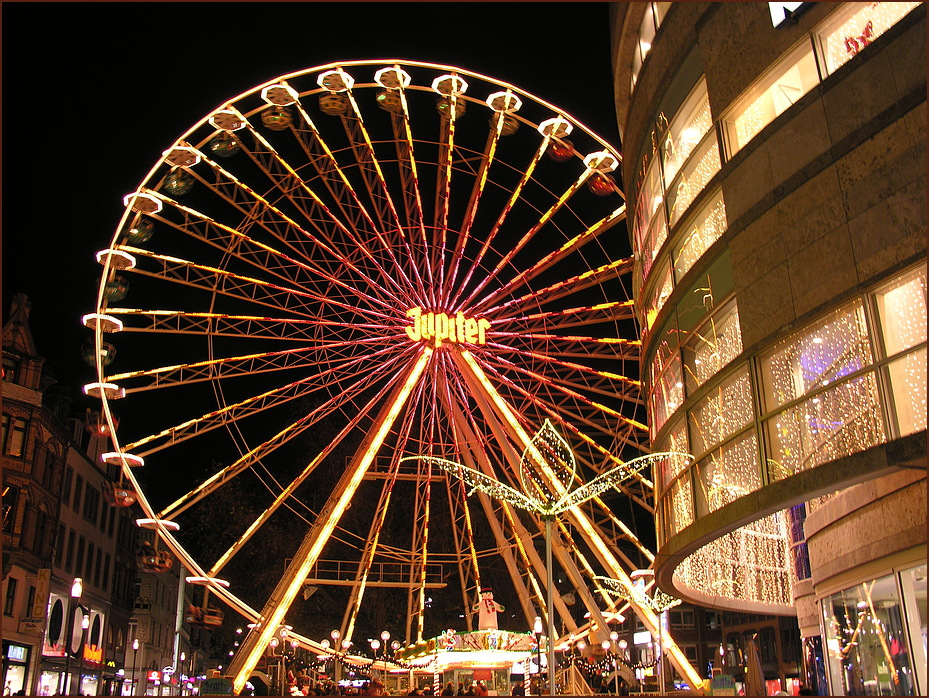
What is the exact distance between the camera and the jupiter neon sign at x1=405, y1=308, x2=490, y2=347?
2612cm

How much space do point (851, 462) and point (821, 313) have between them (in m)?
1.92

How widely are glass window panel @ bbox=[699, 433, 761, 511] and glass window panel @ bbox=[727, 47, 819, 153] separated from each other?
14.0 feet

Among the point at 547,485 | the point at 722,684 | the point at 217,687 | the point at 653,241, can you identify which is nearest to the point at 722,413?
the point at 653,241

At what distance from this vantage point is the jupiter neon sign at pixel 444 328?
2612 cm

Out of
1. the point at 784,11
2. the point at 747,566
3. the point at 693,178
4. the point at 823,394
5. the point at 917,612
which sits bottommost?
the point at 917,612

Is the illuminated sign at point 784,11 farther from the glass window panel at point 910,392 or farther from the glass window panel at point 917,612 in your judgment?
the glass window panel at point 917,612

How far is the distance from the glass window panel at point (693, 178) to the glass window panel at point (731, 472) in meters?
4.09

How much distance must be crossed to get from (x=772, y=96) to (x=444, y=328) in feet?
48.9

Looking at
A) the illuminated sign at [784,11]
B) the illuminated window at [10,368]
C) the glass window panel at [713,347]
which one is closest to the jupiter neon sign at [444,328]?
the glass window panel at [713,347]

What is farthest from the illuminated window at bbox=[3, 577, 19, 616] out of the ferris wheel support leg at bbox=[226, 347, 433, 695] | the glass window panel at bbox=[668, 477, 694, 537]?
the glass window panel at bbox=[668, 477, 694, 537]

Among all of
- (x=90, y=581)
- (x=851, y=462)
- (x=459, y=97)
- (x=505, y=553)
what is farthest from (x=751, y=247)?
(x=90, y=581)

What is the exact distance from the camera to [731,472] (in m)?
12.5

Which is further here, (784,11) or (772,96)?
(772,96)

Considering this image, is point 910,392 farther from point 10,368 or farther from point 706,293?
point 10,368
